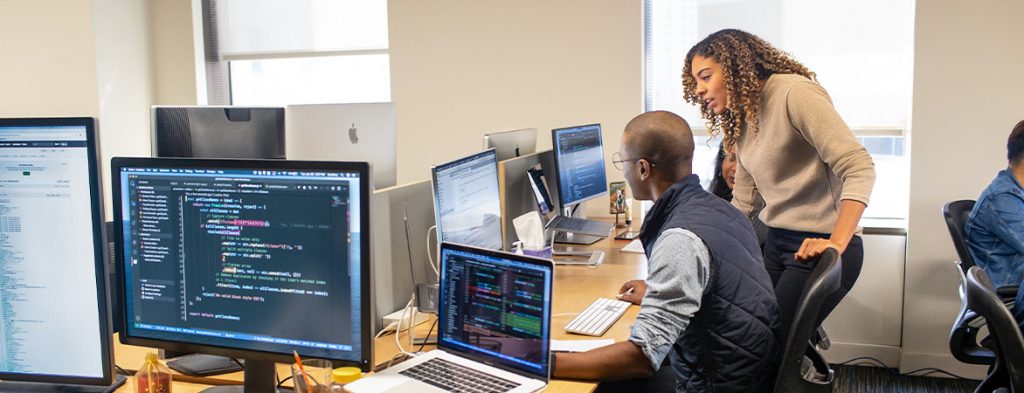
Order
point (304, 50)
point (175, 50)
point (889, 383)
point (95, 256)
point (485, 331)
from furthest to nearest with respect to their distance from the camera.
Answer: point (175, 50)
point (304, 50)
point (889, 383)
point (485, 331)
point (95, 256)

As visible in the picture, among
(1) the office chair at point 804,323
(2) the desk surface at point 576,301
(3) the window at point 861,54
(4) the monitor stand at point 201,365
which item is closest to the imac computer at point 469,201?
(2) the desk surface at point 576,301

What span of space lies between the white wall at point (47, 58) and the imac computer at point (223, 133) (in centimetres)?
264

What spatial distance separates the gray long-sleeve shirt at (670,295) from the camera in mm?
1711

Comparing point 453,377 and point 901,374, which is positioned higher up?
point 453,377

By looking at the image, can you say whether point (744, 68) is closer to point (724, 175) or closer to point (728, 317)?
point (724, 175)

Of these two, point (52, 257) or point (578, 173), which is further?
point (578, 173)

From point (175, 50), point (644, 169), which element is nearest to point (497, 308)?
point (644, 169)

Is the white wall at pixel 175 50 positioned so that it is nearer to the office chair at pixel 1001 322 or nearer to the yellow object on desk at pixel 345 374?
the yellow object on desk at pixel 345 374

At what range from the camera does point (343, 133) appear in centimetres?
249

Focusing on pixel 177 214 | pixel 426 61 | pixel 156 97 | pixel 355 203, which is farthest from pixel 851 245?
pixel 156 97

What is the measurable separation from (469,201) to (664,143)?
0.65m

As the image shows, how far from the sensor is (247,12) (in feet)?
16.4

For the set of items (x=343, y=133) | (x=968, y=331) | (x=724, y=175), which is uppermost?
(x=343, y=133)

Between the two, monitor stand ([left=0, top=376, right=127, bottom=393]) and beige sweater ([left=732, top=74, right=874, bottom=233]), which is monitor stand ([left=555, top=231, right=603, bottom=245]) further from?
monitor stand ([left=0, top=376, right=127, bottom=393])
